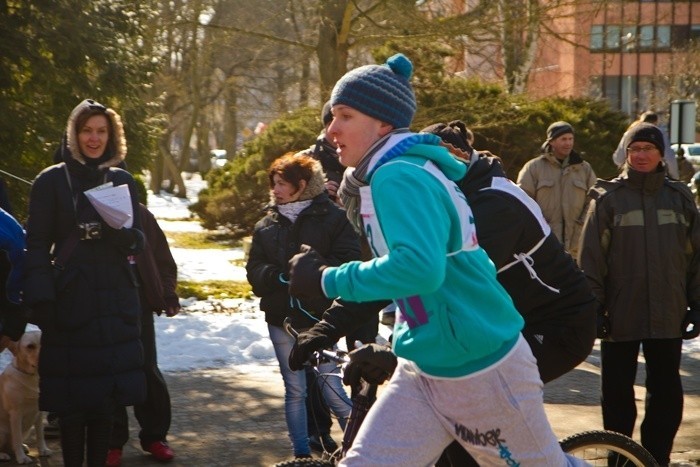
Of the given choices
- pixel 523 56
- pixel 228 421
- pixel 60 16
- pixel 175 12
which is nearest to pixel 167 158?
pixel 523 56

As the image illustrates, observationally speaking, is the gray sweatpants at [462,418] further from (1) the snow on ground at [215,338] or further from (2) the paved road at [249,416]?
(1) the snow on ground at [215,338]

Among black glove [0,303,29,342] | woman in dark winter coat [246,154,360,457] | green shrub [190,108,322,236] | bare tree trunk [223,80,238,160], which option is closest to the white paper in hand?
black glove [0,303,29,342]

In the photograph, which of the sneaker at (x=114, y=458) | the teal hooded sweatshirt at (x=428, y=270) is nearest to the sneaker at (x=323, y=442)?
the sneaker at (x=114, y=458)

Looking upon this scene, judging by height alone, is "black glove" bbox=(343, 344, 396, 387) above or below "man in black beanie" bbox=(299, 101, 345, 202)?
below

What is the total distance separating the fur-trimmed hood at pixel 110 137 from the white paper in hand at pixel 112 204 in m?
0.15

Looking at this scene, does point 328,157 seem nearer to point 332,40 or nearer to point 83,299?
point 83,299

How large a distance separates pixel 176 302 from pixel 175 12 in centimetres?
1590

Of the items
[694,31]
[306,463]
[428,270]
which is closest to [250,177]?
[306,463]

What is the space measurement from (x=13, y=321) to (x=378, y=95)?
2.96 meters

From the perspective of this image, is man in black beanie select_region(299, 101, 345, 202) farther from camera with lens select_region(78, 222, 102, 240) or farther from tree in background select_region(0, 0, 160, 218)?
tree in background select_region(0, 0, 160, 218)

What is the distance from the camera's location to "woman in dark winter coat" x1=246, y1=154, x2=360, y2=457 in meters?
6.62

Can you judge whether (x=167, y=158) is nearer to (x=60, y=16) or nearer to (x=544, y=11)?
(x=544, y=11)

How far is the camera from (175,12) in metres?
22.1

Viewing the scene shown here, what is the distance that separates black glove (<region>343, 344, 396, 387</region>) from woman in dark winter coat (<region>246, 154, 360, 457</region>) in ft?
8.90
